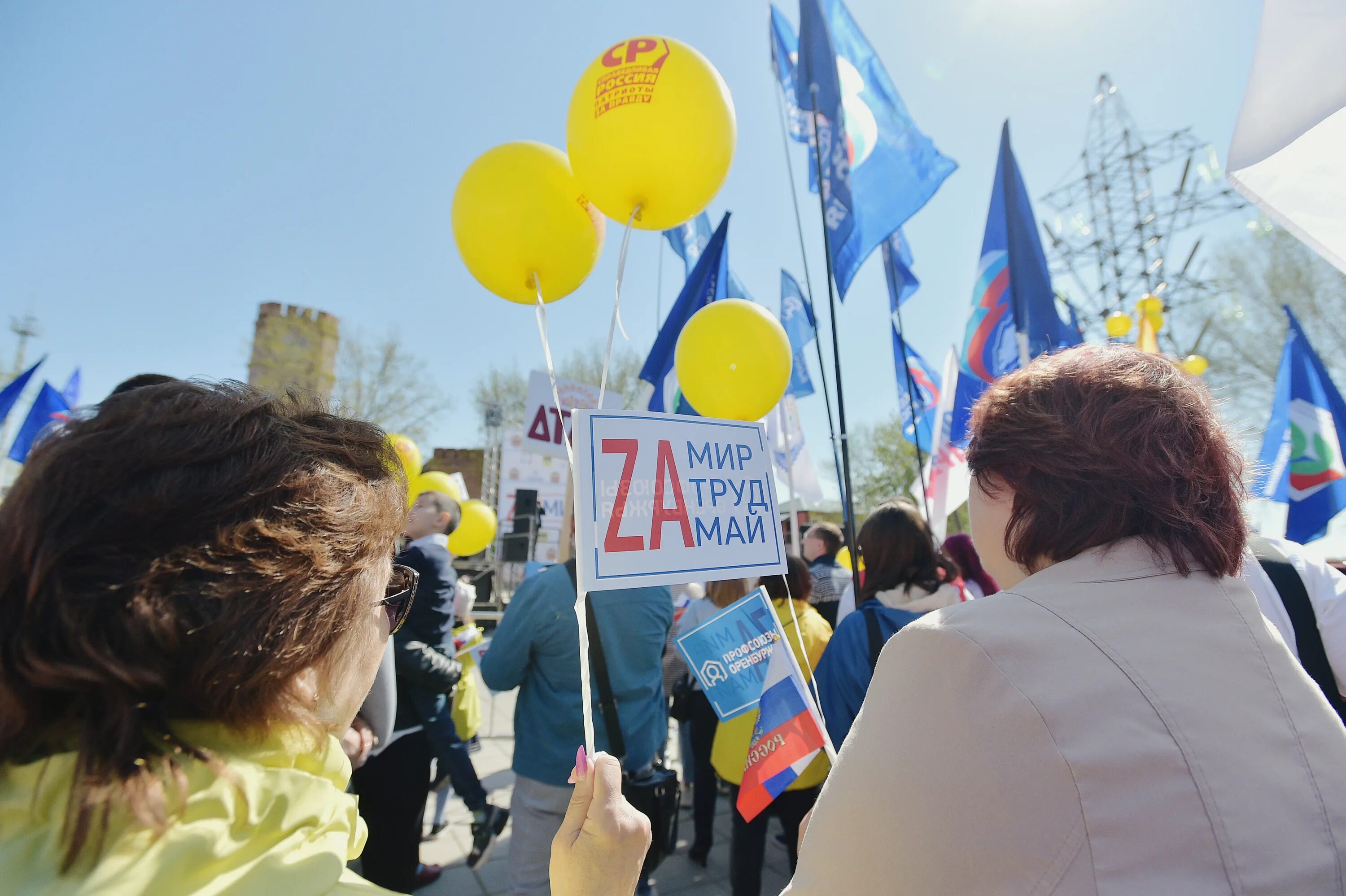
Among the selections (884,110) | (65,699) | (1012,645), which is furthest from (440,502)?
(884,110)

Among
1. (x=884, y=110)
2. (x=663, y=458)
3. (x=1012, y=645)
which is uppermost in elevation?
(x=884, y=110)

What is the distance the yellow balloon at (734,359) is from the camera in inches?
105

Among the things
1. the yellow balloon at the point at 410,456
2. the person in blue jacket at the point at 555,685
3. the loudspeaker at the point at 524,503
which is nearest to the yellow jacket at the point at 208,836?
the person in blue jacket at the point at 555,685

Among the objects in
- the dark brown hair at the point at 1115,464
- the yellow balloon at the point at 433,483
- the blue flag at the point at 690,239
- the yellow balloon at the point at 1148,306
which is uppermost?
the blue flag at the point at 690,239

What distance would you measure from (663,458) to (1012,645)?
0.99 m

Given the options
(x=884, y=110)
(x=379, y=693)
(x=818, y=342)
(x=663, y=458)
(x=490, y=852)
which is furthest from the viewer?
(x=884, y=110)

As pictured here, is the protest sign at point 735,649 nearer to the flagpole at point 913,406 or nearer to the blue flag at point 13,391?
the flagpole at point 913,406

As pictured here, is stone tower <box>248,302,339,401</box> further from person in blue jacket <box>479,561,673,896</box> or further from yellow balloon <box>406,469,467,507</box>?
person in blue jacket <box>479,561,673,896</box>

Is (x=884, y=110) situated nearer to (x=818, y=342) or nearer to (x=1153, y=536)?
(x=818, y=342)

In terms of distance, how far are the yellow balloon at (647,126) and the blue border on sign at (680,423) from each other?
0.79 m

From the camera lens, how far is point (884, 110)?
4316 mm

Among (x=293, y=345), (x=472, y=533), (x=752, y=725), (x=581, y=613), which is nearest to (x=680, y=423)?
(x=581, y=613)

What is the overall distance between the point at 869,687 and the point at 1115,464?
1.72 feet

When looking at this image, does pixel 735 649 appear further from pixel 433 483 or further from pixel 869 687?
pixel 433 483
